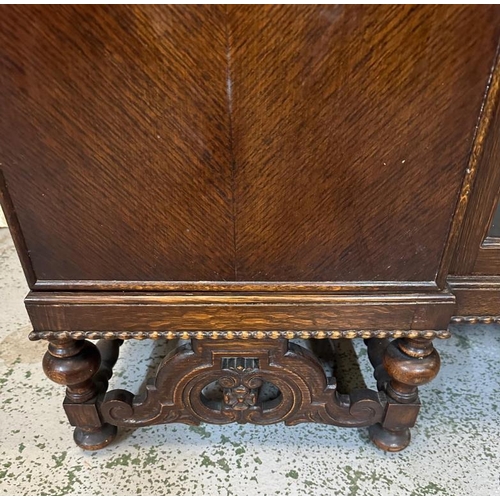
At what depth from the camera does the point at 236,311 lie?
612mm

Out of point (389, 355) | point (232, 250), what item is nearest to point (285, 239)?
point (232, 250)

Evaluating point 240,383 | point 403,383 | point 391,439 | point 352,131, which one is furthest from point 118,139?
point 391,439

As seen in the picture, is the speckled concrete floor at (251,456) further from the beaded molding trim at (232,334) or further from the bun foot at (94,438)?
the beaded molding trim at (232,334)

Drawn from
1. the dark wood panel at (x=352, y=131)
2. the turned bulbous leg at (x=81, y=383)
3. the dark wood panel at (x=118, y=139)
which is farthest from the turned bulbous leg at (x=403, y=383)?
the turned bulbous leg at (x=81, y=383)

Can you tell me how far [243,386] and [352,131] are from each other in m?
0.42

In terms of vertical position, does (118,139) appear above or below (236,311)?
above

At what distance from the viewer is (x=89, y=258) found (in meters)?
0.58

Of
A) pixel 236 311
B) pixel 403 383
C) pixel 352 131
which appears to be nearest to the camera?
pixel 352 131

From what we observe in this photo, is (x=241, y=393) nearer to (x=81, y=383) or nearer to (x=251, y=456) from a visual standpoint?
(x=251, y=456)

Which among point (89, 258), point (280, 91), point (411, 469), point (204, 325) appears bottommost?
point (411, 469)

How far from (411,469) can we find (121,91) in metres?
0.72

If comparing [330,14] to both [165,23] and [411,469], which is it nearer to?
[165,23]

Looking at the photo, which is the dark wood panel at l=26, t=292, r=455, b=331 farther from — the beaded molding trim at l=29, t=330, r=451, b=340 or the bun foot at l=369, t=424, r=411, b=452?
the bun foot at l=369, t=424, r=411, b=452

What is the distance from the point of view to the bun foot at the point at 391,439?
79cm
